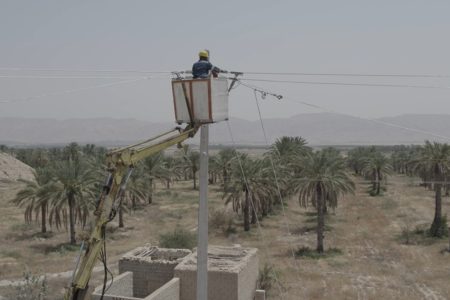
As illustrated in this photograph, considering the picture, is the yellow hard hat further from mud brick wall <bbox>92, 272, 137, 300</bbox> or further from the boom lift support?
mud brick wall <bbox>92, 272, 137, 300</bbox>

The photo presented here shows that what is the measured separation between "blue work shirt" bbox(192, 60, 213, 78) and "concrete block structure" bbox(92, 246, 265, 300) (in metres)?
8.70

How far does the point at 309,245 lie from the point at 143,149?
27697 millimetres

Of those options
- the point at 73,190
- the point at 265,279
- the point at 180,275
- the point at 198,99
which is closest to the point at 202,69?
the point at 198,99

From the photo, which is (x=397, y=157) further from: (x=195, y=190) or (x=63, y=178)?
(x=63, y=178)

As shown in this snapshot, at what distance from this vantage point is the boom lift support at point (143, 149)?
619cm

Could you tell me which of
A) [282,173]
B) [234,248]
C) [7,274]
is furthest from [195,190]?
[234,248]

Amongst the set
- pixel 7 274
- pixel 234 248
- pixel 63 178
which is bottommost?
pixel 7 274

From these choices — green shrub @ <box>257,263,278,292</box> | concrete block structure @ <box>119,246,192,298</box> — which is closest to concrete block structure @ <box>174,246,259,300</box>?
concrete block structure @ <box>119,246,192,298</box>

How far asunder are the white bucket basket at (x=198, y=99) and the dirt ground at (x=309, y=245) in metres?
9.72

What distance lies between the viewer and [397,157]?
293 ft

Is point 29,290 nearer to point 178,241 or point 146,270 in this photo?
point 146,270

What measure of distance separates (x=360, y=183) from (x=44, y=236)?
50888mm

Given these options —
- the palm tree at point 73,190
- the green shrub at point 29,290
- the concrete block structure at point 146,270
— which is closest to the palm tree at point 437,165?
the concrete block structure at point 146,270

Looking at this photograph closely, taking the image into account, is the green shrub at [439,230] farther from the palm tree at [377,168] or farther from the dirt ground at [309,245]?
the palm tree at [377,168]
